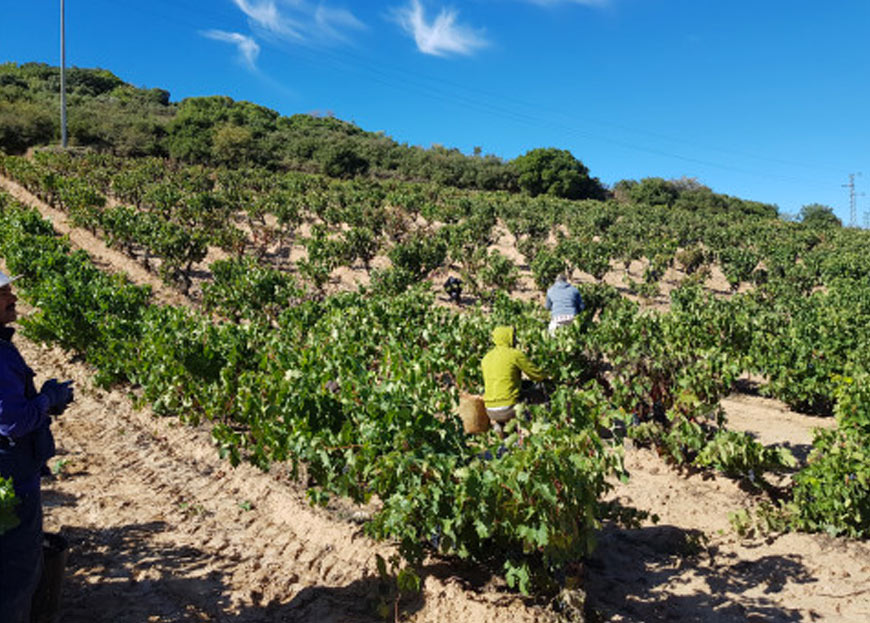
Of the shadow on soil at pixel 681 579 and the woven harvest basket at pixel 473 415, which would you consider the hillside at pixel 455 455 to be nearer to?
the shadow on soil at pixel 681 579

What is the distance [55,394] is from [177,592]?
1849 mm

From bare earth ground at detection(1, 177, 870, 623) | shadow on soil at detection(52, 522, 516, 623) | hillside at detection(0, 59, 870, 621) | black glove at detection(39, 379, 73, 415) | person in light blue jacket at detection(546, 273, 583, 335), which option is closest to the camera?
black glove at detection(39, 379, 73, 415)

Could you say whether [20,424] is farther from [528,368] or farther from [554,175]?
[554,175]

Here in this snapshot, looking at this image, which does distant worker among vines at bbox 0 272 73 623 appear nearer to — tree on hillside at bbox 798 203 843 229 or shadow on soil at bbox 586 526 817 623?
shadow on soil at bbox 586 526 817 623

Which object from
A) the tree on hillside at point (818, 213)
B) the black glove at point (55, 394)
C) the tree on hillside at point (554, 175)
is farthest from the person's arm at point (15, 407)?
the tree on hillside at point (818, 213)

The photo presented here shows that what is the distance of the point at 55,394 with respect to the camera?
319 cm

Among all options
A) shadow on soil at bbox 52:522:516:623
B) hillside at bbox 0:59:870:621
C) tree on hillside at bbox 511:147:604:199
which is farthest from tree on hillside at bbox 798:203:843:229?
shadow on soil at bbox 52:522:516:623

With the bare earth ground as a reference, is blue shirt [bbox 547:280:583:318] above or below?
above

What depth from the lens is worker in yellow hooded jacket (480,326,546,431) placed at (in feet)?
18.3

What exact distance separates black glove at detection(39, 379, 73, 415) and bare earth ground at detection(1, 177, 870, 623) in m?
1.55

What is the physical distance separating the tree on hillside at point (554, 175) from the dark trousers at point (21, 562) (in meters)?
57.1

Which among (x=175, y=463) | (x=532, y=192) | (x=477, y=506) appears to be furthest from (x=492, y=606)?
(x=532, y=192)

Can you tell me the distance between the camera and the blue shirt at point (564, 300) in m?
8.65

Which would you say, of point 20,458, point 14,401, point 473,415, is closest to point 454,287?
point 473,415
